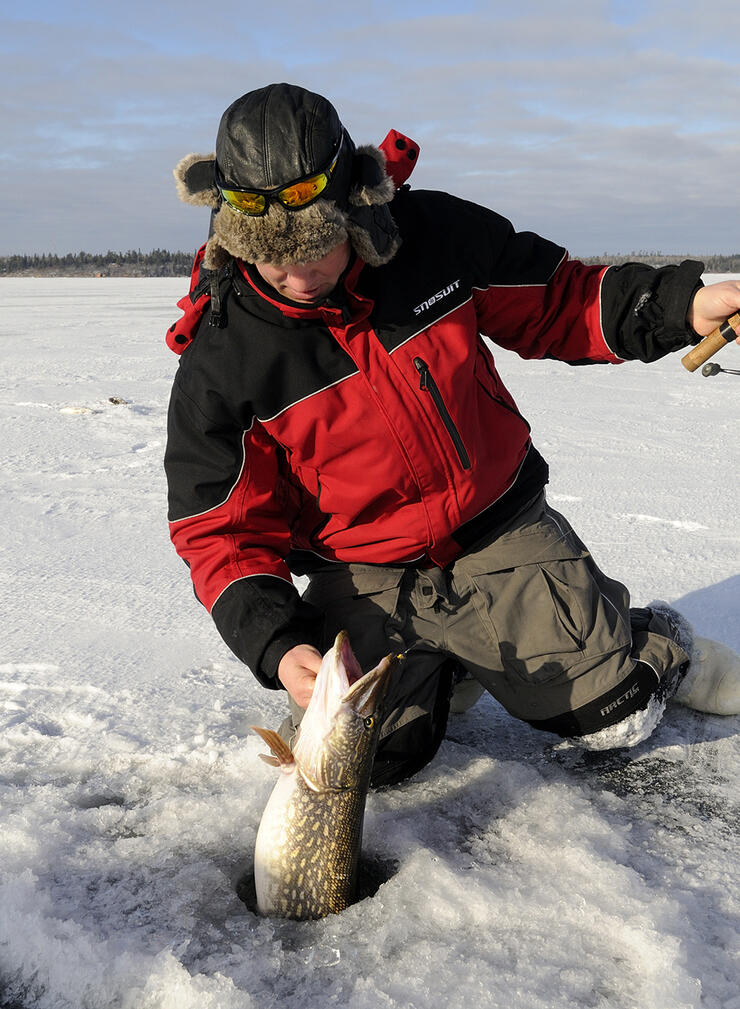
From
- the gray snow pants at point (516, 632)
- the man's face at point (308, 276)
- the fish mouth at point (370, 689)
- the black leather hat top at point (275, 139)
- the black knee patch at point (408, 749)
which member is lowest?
the black knee patch at point (408, 749)

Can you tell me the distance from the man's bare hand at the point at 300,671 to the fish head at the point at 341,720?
0.15m

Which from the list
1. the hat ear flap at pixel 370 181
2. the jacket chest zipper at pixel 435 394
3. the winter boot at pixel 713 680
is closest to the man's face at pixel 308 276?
the hat ear flap at pixel 370 181

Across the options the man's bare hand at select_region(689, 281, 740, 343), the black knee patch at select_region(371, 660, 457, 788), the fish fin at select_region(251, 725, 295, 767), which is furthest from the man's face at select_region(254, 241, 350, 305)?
the black knee patch at select_region(371, 660, 457, 788)

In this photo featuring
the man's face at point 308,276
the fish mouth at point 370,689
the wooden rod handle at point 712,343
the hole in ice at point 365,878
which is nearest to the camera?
the fish mouth at point 370,689

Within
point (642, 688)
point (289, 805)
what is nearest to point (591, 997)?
point (289, 805)

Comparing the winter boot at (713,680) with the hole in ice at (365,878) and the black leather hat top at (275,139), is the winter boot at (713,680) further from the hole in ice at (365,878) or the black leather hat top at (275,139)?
the black leather hat top at (275,139)

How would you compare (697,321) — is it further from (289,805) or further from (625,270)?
(289,805)

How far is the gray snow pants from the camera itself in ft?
8.30

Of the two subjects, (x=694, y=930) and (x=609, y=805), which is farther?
(x=609, y=805)

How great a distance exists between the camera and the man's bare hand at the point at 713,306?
2.28 meters

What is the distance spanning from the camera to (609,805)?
2324mm

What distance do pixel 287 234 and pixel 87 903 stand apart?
1.59 meters

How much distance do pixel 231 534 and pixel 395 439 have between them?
53 centimetres

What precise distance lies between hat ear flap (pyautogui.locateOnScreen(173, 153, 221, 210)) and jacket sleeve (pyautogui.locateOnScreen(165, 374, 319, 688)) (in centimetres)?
49
